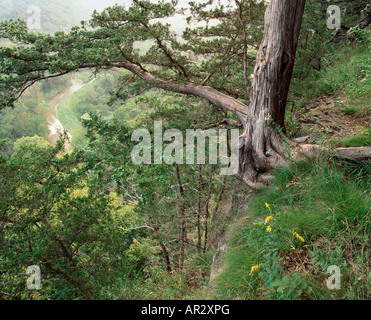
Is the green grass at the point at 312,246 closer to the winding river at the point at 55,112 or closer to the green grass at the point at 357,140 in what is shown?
the green grass at the point at 357,140

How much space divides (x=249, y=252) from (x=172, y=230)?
139 inches

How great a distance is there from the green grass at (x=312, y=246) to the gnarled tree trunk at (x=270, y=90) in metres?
0.98

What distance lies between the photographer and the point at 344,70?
5.69 metres

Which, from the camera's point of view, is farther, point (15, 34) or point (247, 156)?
point (15, 34)

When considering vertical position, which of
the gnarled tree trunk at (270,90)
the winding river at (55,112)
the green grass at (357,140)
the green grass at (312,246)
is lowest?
the green grass at (312,246)

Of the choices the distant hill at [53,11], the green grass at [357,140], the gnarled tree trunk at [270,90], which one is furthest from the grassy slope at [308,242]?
the distant hill at [53,11]

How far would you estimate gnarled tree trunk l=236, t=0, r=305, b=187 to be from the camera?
11.5 feet

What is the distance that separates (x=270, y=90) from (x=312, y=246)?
2377 mm

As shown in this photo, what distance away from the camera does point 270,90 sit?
3.74 m

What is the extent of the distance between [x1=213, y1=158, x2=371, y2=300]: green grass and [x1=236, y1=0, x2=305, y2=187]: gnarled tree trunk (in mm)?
985

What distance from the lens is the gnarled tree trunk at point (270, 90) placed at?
11.5ft

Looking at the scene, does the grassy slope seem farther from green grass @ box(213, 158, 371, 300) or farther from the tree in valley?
the tree in valley

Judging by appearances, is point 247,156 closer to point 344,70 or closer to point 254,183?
point 254,183
